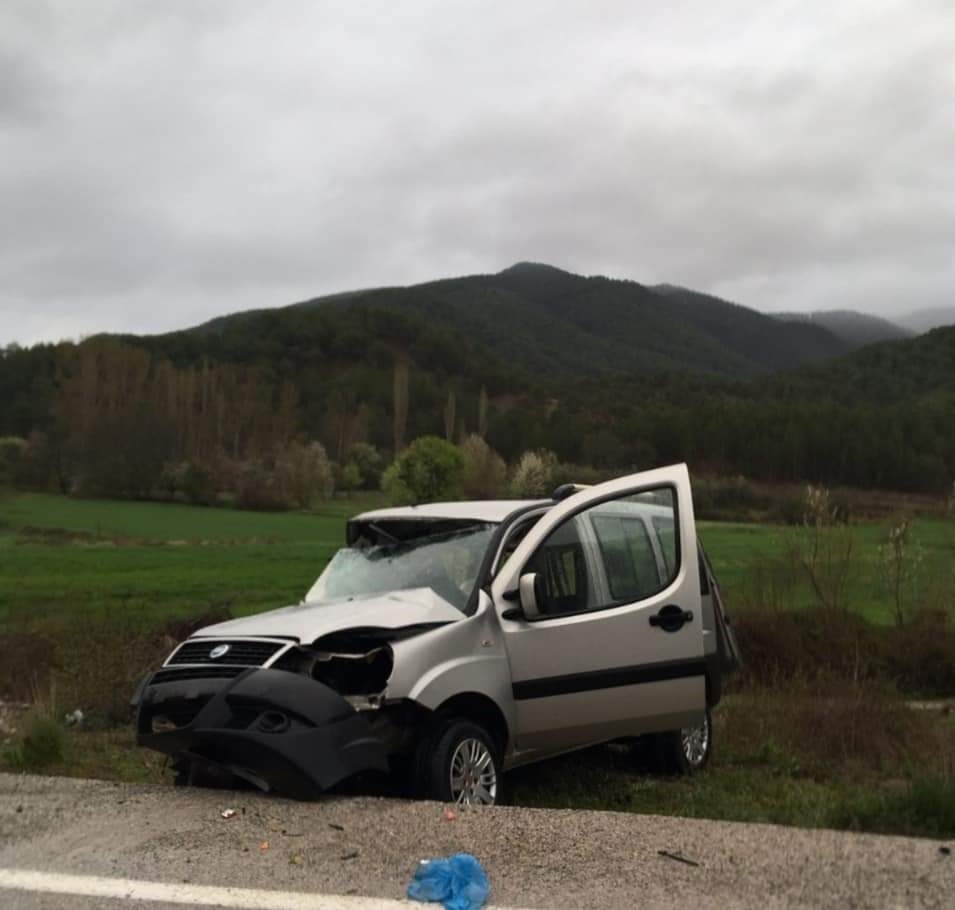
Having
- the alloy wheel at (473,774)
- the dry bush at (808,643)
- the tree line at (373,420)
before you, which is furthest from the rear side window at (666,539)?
the tree line at (373,420)

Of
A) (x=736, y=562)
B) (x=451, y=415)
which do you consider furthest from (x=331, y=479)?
(x=736, y=562)

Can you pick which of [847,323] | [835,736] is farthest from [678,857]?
[847,323]

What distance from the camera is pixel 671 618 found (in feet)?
23.5

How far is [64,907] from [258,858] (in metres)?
0.84

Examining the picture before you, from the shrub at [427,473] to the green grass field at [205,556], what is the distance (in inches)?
171

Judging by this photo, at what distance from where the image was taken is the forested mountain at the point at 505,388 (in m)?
54.0

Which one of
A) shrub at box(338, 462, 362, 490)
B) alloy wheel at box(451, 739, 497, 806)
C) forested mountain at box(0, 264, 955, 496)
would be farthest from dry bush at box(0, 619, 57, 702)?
shrub at box(338, 462, 362, 490)

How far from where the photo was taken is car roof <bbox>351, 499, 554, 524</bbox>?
23.9 ft

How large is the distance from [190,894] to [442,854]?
108 centimetres

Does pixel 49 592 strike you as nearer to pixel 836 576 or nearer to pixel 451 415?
pixel 836 576

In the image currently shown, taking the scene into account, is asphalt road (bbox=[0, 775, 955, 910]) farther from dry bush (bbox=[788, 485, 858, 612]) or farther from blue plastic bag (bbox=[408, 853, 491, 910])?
dry bush (bbox=[788, 485, 858, 612])

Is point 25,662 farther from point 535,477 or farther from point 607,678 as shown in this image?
point 535,477

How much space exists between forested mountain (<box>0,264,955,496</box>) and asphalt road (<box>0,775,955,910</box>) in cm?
3834

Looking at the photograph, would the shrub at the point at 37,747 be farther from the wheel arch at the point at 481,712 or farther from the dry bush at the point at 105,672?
the wheel arch at the point at 481,712
